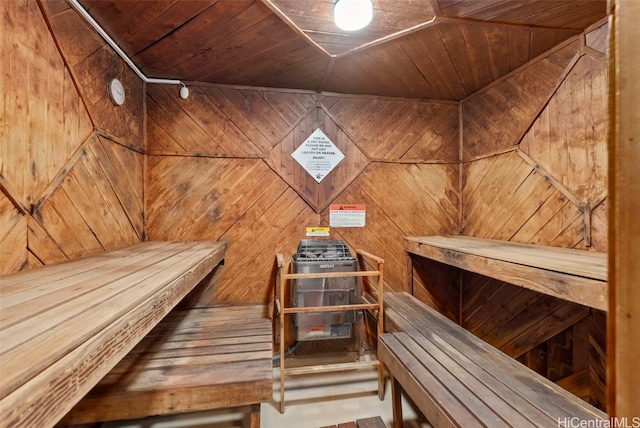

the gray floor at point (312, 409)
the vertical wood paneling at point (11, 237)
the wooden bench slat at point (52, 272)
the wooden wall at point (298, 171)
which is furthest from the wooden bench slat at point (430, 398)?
the vertical wood paneling at point (11, 237)

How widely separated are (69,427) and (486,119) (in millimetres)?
3637

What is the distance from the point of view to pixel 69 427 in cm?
139

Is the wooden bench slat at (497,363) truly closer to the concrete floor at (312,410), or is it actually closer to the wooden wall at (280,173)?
the concrete floor at (312,410)

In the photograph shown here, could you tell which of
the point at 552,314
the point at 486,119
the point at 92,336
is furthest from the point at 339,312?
the point at 486,119

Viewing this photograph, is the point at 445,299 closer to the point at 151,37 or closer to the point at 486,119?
the point at 486,119

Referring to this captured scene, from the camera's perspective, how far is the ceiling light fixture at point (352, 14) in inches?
60.9

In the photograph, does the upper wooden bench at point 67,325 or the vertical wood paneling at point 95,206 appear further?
the vertical wood paneling at point 95,206

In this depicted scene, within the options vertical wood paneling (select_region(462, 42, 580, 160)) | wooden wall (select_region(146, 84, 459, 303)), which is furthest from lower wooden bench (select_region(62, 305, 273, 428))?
vertical wood paneling (select_region(462, 42, 580, 160))

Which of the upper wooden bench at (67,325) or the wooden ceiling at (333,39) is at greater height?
the wooden ceiling at (333,39)

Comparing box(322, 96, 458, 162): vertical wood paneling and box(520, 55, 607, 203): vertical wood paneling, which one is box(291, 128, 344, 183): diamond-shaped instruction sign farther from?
box(520, 55, 607, 203): vertical wood paneling

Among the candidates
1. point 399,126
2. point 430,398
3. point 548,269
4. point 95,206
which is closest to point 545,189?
point 548,269

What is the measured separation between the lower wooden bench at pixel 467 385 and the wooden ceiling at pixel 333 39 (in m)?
1.97

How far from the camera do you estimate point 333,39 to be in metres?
1.82

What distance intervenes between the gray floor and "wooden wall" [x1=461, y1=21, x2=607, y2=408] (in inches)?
45.1
